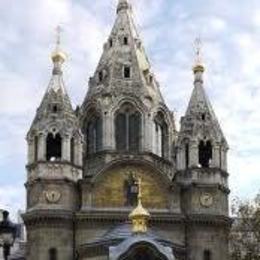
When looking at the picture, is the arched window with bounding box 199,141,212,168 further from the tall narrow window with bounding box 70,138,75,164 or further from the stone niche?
the tall narrow window with bounding box 70,138,75,164

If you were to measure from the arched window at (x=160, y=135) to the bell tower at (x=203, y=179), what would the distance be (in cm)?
140

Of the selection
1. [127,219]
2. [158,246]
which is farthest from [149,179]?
[158,246]

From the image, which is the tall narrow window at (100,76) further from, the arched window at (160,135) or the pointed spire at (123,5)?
the pointed spire at (123,5)

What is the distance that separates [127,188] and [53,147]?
3.94 m

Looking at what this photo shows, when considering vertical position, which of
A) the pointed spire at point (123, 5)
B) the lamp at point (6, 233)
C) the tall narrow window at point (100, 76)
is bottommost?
the lamp at point (6, 233)

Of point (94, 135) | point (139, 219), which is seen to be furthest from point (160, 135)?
point (139, 219)

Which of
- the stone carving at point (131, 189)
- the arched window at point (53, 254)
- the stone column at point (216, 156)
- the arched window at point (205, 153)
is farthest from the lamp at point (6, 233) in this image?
the arched window at point (205, 153)

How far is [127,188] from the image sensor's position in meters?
40.9

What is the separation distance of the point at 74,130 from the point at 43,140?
1.59 meters

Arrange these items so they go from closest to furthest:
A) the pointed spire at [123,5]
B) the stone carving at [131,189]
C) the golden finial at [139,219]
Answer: the golden finial at [139,219], the stone carving at [131,189], the pointed spire at [123,5]

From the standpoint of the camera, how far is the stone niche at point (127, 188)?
4041 centimetres

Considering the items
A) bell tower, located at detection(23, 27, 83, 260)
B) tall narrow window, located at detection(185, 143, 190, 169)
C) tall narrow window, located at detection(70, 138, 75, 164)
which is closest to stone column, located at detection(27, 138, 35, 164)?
bell tower, located at detection(23, 27, 83, 260)

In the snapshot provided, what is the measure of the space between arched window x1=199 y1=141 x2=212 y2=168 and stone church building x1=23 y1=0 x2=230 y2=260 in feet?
0.16

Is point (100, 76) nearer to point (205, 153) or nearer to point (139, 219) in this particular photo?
point (205, 153)
